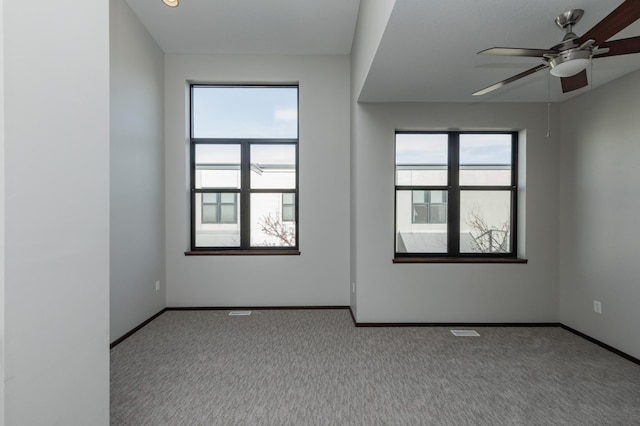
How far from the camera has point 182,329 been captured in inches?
143

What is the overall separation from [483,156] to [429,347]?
230 cm

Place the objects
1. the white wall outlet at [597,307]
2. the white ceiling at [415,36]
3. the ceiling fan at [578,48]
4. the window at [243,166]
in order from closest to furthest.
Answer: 1. the ceiling fan at [578,48]
2. the white ceiling at [415,36]
3. the white wall outlet at [597,307]
4. the window at [243,166]

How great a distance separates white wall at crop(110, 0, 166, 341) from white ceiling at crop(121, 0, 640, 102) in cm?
39

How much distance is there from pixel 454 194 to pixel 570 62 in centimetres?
222

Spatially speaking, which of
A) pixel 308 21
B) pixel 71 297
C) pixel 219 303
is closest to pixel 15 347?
pixel 71 297

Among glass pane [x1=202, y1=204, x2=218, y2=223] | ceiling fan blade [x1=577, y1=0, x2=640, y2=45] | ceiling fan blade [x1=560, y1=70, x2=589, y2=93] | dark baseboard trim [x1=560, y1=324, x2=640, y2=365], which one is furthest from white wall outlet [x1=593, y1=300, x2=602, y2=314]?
glass pane [x1=202, y1=204, x2=218, y2=223]

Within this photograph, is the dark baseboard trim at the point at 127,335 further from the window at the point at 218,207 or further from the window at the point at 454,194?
the window at the point at 454,194

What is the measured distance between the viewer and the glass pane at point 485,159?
3.99 m

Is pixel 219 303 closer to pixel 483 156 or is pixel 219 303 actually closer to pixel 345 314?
pixel 345 314

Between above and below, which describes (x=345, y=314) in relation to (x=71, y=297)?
below

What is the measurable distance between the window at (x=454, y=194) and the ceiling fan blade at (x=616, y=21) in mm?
2242

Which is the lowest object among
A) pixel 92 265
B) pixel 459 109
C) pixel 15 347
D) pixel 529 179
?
pixel 15 347

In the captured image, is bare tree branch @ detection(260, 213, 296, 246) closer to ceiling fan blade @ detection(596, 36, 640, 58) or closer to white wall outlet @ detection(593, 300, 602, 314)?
white wall outlet @ detection(593, 300, 602, 314)

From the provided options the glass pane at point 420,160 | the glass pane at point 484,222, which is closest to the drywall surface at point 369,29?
the glass pane at point 420,160
